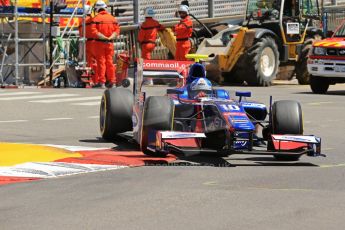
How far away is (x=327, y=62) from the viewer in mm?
25016

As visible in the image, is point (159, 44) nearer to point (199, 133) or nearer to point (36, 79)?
point (36, 79)

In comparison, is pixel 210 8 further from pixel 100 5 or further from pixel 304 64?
pixel 100 5

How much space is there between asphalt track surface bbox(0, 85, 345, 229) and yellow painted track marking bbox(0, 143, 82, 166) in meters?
0.86

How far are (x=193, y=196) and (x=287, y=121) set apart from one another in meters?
3.28

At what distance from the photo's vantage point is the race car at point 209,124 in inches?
484

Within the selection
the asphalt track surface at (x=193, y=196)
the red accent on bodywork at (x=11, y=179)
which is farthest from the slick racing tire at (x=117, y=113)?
the red accent on bodywork at (x=11, y=179)

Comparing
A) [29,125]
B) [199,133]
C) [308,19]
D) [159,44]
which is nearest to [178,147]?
[199,133]

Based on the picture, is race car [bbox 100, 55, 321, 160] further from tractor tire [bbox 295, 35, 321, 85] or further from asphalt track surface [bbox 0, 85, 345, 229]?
tractor tire [bbox 295, 35, 321, 85]

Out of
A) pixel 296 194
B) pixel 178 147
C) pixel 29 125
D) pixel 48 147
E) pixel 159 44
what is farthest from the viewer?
pixel 159 44

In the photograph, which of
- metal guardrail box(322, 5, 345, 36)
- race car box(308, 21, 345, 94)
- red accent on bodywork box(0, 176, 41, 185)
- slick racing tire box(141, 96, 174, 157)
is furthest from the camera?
metal guardrail box(322, 5, 345, 36)

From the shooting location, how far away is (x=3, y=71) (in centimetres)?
2848

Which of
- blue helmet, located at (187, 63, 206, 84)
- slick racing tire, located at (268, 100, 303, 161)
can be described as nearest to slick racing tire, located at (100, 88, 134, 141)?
blue helmet, located at (187, 63, 206, 84)

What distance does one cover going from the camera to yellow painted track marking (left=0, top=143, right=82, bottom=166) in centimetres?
1251

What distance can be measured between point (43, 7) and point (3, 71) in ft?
7.15
